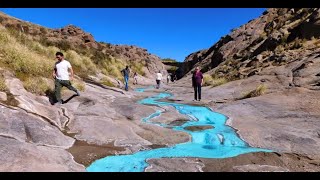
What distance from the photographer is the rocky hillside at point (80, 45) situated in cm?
3300

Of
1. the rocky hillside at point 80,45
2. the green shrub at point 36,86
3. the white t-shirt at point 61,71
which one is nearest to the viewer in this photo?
the green shrub at point 36,86

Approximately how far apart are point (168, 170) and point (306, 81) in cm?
1420

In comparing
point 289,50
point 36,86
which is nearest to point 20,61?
point 36,86

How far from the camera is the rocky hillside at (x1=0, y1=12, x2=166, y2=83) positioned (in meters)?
33.0

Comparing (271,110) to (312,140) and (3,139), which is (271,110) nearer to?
(312,140)

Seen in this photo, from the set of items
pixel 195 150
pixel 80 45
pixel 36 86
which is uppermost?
pixel 80 45

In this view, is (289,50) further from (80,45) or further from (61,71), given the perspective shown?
(80,45)

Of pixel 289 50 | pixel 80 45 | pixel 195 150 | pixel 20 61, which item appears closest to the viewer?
pixel 195 150

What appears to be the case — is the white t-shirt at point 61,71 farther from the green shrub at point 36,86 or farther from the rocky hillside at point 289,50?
the rocky hillside at point 289,50

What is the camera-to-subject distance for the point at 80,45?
46531mm

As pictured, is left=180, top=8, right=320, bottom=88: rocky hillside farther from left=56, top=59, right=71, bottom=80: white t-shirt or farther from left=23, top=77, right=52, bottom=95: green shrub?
left=23, top=77, right=52, bottom=95: green shrub

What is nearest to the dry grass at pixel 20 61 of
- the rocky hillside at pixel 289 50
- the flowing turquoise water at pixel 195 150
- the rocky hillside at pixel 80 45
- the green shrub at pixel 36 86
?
the green shrub at pixel 36 86

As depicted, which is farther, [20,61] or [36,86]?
[20,61]
